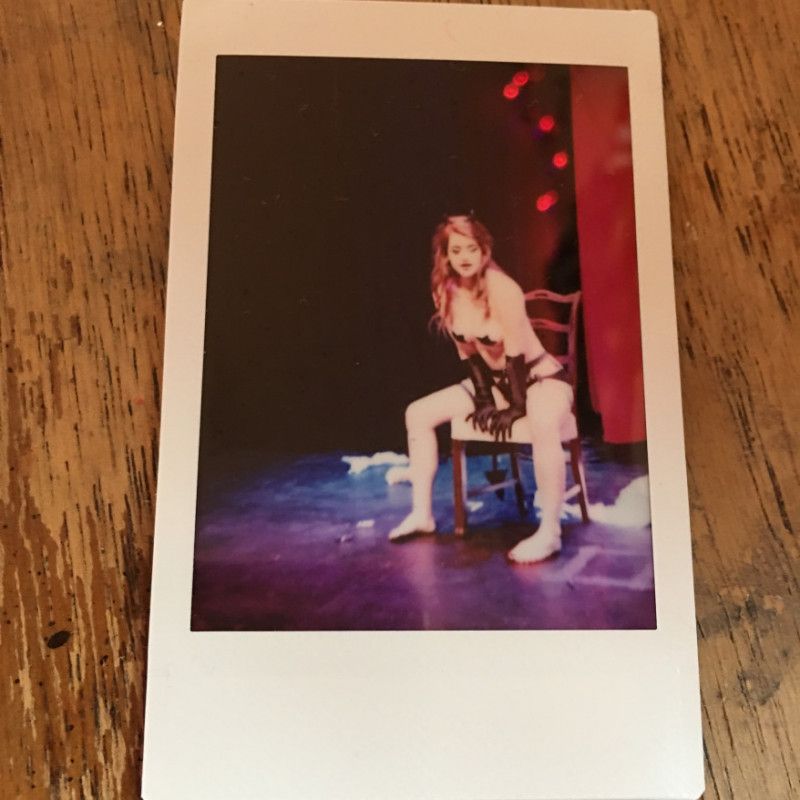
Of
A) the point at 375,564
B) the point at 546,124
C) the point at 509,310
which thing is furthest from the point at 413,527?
the point at 546,124

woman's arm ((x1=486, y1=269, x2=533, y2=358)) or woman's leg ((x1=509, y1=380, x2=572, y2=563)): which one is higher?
woman's arm ((x1=486, y1=269, x2=533, y2=358))

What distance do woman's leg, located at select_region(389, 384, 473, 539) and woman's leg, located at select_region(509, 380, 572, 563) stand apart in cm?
4

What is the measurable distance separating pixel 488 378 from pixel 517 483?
7 cm

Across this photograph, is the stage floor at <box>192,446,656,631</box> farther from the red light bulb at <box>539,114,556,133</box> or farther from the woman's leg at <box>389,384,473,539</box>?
the red light bulb at <box>539,114,556,133</box>

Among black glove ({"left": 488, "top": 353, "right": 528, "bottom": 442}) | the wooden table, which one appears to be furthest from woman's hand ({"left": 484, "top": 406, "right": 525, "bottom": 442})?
the wooden table

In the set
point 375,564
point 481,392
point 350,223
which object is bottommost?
point 375,564

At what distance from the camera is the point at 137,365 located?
0.46m

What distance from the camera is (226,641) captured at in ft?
1.44

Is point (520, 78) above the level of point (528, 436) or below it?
above

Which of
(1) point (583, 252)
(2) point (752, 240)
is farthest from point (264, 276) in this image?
(2) point (752, 240)

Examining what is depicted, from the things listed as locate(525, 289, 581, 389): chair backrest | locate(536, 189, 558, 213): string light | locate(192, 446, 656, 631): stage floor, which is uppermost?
locate(536, 189, 558, 213): string light

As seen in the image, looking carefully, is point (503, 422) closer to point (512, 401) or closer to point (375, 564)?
point (512, 401)

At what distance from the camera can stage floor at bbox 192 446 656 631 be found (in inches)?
17.5

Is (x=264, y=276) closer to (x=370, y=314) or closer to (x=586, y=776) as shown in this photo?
(x=370, y=314)
